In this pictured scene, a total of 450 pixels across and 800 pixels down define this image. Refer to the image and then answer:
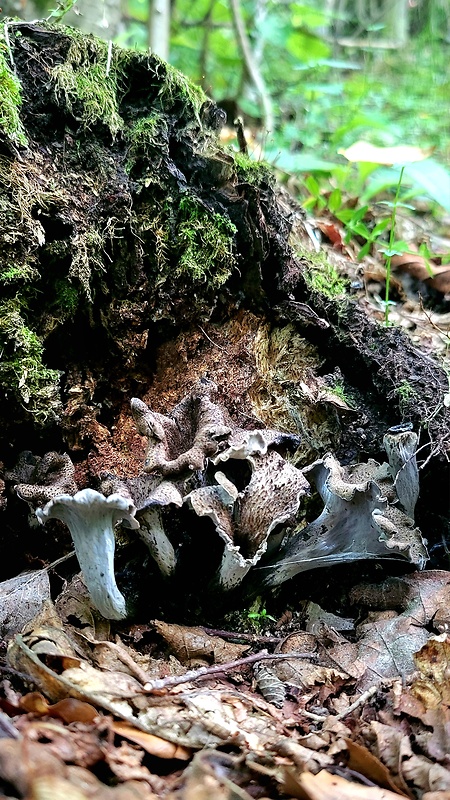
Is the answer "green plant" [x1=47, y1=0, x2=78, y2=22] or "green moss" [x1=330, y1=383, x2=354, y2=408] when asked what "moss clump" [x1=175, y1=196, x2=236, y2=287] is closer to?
"green moss" [x1=330, y1=383, x2=354, y2=408]

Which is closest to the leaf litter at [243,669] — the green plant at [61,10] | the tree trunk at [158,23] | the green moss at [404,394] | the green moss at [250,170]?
the green moss at [404,394]

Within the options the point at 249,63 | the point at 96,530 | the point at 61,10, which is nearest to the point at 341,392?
the point at 96,530

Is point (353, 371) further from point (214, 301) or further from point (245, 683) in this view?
point (245, 683)

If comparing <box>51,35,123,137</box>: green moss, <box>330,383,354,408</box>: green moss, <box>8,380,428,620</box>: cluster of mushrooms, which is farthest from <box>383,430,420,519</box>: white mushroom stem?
<box>51,35,123,137</box>: green moss

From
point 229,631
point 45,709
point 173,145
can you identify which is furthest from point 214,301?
point 45,709

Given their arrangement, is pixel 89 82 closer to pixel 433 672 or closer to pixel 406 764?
pixel 433 672

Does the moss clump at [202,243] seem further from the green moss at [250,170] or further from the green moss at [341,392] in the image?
the green moss at [341,392]
